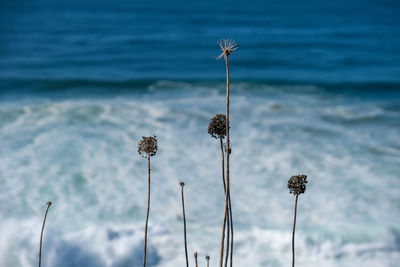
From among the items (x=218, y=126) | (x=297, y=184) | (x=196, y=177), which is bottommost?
(x=297, y=184)

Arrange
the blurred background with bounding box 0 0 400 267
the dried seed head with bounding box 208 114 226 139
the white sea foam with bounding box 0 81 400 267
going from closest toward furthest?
the dried seed head with bounding box 208 114 226 139 < the white sea foam with bounding box 0 81 400 267 < the blurred background with bounding box 0 0 400 267

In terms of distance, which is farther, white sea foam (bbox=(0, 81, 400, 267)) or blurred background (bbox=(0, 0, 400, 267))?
blurred background (bbox=(0, 0, 400, 267))

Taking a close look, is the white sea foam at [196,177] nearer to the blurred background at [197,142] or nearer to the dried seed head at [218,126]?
the blurred background at [197,142]

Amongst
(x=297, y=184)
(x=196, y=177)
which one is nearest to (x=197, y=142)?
(x=196, y=177)

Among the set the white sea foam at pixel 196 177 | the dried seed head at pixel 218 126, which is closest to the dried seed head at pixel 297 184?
the dried seed head at pixel 218 126

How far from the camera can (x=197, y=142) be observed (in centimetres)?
922

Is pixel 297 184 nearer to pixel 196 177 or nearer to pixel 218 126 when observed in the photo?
pixel 218 126

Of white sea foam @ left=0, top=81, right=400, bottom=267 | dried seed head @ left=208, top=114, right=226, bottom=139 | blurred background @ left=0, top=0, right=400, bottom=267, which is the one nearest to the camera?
dried seed head @ left=208, top=114, right=226, bottom=139

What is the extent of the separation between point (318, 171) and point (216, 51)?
7.21 m

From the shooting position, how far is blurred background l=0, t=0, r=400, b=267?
Answer: 6215mm

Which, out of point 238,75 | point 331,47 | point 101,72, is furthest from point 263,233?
point 331,47

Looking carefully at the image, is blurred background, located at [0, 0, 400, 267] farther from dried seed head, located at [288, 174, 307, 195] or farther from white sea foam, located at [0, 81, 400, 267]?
dried seed head, located at [288, 174, 307, 195]

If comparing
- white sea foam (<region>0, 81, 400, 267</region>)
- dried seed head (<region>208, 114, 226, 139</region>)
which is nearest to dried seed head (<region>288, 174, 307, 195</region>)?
dried seed head (<region>208, 114, 226, 139</region>)

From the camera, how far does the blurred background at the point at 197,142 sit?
621 cm
